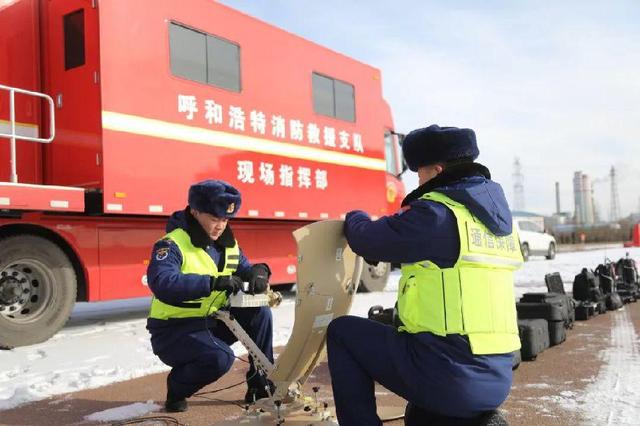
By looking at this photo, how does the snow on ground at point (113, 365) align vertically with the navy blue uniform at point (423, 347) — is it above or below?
below

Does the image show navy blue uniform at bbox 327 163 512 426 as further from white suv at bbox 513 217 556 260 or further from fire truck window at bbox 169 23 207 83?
white suv at bbox 513 217 556 260

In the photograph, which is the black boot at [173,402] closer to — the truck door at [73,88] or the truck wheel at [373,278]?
the truck door at [73,88]

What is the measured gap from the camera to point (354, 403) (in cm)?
238

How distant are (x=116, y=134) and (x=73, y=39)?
1.22 m

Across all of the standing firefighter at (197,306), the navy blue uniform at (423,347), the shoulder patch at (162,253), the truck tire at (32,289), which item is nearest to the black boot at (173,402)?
the standing firefighter at (197,306)

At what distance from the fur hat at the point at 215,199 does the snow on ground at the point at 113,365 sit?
1308mm

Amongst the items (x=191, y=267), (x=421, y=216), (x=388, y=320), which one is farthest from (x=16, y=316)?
(x=421, y=216)

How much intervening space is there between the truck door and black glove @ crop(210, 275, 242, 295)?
11.3 ft

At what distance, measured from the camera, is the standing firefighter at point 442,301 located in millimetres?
2154

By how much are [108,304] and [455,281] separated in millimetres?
8708

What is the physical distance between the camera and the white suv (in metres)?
21.0

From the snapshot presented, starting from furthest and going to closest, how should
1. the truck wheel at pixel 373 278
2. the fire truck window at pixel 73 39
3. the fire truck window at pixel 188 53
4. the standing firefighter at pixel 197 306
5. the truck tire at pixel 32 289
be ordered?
the truck wheel at pixel 373 278 → the fire truck window at pixel 188 53 → the fire truck window at pixel 73 39 → the truck tire at pixel 32 289 → the standing firefighter at pixel 197 306

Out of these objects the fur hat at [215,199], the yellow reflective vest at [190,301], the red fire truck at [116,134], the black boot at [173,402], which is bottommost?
the black boot at [173,402]

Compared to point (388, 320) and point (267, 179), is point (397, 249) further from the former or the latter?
point (267, 179)
